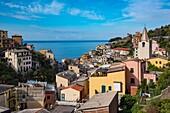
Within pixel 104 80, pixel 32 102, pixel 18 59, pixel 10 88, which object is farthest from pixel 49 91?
pixel 18 59

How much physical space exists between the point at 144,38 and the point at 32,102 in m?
21.0

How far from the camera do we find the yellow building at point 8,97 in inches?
977

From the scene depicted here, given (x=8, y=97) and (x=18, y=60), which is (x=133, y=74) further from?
(x=18, y=60)

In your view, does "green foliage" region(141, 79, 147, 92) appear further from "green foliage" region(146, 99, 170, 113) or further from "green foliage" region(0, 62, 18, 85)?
"green foliage" region(0, 62, 18, 85)

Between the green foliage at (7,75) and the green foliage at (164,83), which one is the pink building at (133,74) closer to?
the green foliage at (164,83)

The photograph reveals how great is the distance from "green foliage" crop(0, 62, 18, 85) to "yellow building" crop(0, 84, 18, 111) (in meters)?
12.6

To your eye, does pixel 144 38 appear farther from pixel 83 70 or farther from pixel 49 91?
pixel 49 91

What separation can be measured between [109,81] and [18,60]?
30261 mm

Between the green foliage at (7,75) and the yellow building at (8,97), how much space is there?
41.3 ft

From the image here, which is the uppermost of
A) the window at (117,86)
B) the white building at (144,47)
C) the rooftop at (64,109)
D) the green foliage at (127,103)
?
the white building at (144,47)

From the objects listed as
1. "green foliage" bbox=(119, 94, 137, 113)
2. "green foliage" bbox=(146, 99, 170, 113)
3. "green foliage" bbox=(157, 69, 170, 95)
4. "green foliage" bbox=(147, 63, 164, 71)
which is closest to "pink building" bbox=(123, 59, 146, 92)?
"green foliage" bbox=(157, 69, 170, 95)

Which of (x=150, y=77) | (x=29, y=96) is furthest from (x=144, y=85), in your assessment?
(x=29, y=96)

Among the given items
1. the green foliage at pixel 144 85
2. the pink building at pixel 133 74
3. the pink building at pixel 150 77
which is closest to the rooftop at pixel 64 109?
the pink building at pixel 133 74

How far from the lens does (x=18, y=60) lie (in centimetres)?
4731
